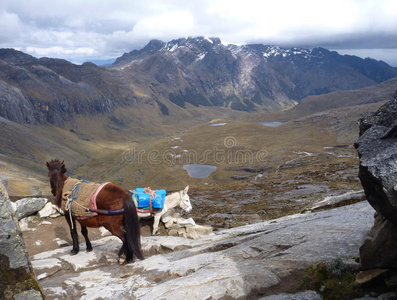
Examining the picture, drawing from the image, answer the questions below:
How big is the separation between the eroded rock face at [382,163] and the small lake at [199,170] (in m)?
137

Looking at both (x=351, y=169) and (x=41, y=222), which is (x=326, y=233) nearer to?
(x=41, y=222)

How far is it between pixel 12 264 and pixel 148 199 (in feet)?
35.8

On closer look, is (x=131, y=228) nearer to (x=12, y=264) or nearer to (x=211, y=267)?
(x=211, y=267)

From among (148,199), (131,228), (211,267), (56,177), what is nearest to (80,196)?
(56,177)

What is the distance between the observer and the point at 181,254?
43.5 ft

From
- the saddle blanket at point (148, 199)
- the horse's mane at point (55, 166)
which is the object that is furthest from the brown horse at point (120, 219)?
the saddle blanket at point (148, 199)

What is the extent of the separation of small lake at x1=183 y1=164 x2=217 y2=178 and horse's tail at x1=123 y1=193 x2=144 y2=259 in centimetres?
13008

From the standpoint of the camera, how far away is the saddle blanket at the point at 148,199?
17.5 meters

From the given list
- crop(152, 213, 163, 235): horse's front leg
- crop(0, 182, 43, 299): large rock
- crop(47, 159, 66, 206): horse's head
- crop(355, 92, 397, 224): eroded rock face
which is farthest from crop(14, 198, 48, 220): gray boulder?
crop(355, 92, 397, 224): eroded rock face

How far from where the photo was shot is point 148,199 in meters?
17.7

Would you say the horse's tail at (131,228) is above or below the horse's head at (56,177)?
below

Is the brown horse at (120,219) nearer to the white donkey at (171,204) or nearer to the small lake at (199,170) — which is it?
the white donkey at (171,204)

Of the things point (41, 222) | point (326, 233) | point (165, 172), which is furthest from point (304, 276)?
point (165, 172)

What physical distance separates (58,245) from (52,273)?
226 inches
